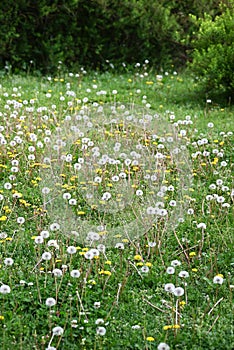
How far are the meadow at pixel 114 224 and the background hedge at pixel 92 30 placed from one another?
2.24m

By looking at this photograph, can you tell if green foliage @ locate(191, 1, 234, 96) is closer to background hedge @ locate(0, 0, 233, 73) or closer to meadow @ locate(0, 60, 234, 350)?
meadow @ locate(0, 60, 234, 350)

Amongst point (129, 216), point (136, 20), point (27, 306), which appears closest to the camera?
point (27, 306)

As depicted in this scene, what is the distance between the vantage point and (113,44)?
10875 mm

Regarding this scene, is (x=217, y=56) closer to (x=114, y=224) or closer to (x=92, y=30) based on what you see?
(x=92, y=30)

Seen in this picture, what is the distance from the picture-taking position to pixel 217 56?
8406 mm

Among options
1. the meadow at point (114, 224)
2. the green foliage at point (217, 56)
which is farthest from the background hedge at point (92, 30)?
the meadow at point (114, 224)

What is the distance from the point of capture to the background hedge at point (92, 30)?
33.2 ft

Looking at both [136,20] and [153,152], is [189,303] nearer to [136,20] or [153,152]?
[153,152]

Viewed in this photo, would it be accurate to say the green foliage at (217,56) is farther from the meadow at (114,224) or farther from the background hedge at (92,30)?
the background hedge at (92,30)

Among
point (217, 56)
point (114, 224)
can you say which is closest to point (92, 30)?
point (217, 56)

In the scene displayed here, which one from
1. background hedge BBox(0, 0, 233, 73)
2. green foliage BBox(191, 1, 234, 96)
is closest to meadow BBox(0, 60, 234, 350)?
green foliage BBox(191, 1, 234, 96)

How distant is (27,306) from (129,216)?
1.51m

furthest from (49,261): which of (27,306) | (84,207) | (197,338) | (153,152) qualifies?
(153,152)

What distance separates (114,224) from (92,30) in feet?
20.2
